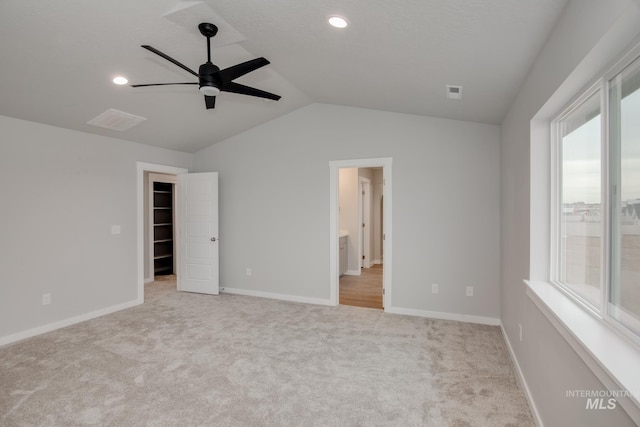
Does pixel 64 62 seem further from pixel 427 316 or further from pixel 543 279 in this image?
pixel 427 316

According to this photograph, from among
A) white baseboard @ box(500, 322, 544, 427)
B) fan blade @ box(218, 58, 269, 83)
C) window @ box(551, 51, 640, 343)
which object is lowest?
white baseboard @ box(500, 322, 544, 427)

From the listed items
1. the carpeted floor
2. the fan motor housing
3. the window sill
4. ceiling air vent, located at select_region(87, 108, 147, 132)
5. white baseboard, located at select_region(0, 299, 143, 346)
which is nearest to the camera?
the window sill

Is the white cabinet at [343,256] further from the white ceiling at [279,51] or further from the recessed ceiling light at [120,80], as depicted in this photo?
the recessed ceiling light at [120,80]

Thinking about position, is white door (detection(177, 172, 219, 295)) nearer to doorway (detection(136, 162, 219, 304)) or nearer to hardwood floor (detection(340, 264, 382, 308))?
doorway (detection(136, 162, 219, 304))

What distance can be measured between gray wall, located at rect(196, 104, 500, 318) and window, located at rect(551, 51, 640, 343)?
1.87 metres

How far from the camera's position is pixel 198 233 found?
5.35 metres

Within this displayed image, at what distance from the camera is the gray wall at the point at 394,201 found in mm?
3934

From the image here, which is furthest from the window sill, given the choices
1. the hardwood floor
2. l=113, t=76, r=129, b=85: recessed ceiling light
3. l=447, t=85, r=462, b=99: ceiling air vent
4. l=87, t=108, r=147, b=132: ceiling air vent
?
l=87, t=108, r=147, b=132: ceiling air vent

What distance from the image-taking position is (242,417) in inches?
86.0

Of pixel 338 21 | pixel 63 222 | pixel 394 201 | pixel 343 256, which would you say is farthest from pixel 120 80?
pixel 343 256

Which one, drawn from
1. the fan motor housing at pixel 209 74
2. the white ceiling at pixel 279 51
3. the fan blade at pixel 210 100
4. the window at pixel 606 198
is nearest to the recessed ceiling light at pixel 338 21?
the white ceiling at pixel 279 51

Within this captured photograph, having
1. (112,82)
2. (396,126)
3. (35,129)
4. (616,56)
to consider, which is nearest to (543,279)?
(616,56)

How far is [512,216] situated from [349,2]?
2355mm
